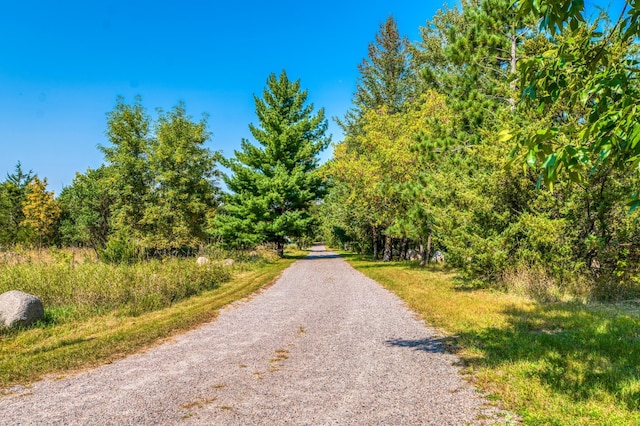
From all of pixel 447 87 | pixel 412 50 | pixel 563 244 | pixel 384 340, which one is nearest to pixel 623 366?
pixel 384 340

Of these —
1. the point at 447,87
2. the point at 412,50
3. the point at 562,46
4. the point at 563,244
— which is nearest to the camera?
the point at 562,46

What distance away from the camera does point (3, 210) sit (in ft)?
142

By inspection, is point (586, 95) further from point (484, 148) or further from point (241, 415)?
point (484, 148)

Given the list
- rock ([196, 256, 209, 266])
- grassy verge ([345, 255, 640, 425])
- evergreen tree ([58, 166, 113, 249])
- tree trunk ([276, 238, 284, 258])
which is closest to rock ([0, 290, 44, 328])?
rock ([196, 256, 209, 266])

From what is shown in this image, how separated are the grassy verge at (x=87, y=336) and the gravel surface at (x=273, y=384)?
1.67 ft

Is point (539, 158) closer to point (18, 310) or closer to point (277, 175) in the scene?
point (18, 310)

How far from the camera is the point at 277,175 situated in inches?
1220

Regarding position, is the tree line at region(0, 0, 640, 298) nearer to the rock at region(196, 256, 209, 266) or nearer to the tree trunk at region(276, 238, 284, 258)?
the tree trunk at region(276, 238, 284, 258)

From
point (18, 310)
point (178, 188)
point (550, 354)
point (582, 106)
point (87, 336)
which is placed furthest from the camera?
point (178, 188)

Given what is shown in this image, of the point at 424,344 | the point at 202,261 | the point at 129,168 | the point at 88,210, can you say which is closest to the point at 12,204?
the point at 88,210

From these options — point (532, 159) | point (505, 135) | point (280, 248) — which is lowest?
point (280, 248)

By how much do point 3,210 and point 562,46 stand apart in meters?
55.2

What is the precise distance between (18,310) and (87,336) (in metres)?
1.85

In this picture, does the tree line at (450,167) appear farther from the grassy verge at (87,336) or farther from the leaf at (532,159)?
the grassy verge at (87,336)
